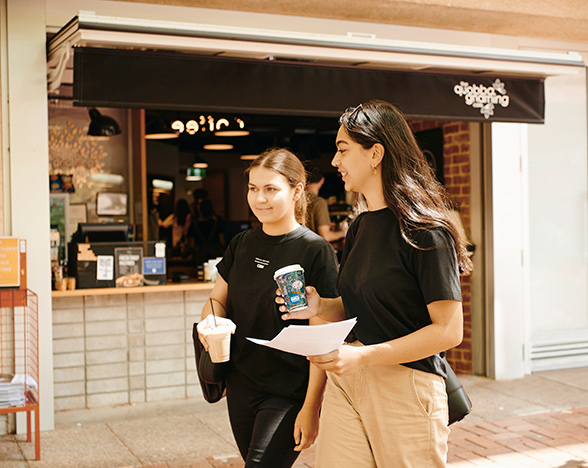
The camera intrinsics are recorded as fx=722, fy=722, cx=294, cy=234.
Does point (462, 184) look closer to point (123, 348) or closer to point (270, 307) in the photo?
point (123, 348)

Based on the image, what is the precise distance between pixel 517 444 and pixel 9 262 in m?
3.73

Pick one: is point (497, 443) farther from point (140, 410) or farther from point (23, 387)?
point (23, 387)

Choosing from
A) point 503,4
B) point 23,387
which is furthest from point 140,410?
point 503,4

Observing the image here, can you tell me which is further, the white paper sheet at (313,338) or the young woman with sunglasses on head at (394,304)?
the young woman with sunglasses on head at (394,304)

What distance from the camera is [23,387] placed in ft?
15.8

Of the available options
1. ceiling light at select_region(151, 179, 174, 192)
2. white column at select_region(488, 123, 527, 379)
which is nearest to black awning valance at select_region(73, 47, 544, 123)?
white column at select_region(488, 123, 527, 379)

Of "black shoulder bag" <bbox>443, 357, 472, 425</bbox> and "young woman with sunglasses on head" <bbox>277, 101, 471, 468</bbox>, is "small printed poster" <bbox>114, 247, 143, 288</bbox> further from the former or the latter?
"black shoulder bag" <bbox>443, 357, 472, 425</bbox>

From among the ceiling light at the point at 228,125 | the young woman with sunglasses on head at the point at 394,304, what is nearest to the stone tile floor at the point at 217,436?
the young woman with sunglasses on head at the point at 394,304

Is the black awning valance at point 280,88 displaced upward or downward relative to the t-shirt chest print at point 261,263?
upward

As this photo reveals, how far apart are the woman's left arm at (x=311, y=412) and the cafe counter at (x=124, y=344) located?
11.2 ft

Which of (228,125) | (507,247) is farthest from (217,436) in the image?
(228,125)

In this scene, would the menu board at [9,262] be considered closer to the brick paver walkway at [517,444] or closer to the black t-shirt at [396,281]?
the brick paver walkway at [517,444]

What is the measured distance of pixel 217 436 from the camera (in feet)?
17.5

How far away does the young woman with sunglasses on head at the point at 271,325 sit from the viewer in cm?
284
